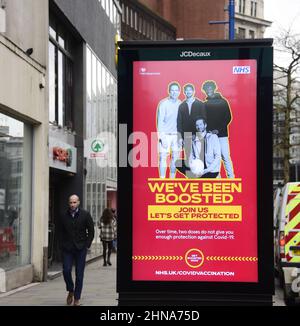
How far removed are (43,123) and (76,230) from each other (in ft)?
16.5

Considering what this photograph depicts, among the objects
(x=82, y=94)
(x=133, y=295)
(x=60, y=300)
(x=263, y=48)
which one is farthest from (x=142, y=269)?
(x=82, y=94)

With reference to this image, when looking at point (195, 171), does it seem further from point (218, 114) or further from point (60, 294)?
point (60, 294)

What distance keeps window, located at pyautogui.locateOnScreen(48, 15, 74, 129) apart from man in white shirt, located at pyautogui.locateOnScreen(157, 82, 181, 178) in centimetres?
1148

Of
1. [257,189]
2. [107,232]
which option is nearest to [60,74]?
[107,232]

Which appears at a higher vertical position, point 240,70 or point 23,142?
point 23,142

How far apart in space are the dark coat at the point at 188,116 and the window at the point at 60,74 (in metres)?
11.5

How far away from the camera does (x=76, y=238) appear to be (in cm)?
1116

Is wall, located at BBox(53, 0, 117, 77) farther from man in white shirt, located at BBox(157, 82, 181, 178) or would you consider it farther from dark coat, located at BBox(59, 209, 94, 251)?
man in white shirt, located at BBox(157, 82, 181, 178)

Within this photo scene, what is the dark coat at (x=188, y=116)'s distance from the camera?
20.1 feet

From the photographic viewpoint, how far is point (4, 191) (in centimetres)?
1362

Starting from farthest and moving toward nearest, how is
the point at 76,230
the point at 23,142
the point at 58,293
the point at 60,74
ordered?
the point at 60,74, the point at 23,142, the point at 58,293, the point at 76,230

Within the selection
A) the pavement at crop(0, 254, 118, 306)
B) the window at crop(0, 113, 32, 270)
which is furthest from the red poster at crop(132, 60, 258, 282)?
the window at crop(0, 113, 32, 270)

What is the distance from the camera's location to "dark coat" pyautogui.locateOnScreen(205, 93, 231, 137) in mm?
6098

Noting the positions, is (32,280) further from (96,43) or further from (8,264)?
(96,43)
